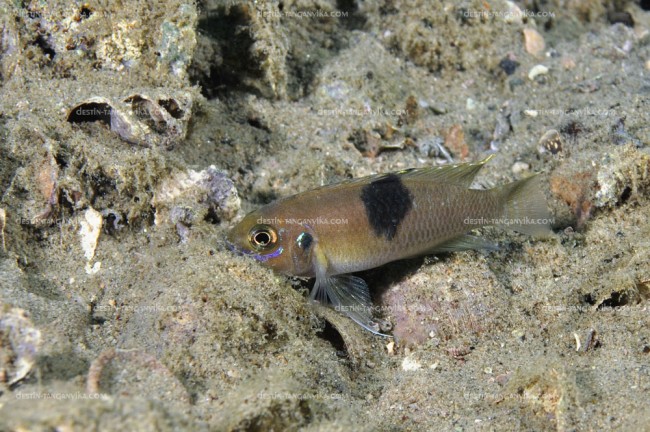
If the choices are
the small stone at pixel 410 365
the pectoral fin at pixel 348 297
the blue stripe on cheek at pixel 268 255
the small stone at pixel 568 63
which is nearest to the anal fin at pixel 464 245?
the pectoral fin at pixel 348 297

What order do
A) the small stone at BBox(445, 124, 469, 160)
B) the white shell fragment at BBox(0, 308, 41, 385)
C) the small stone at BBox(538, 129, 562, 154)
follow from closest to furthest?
the white shell fragment at BBox(0, 308, 41, 385), the small stone at BBox(538, 129, 562, 154), the small stone at BBox(445, 124, 469, 160)

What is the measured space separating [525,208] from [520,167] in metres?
1.33

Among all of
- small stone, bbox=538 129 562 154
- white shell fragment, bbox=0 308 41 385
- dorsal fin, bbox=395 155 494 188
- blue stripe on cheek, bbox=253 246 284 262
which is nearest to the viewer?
white shell fragment, bbox=0 308 41 385

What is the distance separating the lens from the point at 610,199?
4133 mm

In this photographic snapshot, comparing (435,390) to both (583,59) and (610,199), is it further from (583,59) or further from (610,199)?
(583,59)

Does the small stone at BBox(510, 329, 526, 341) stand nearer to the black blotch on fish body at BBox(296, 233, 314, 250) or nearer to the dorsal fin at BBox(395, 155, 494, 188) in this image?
the dorsal fin at BBox(395, 155, 494, 188)

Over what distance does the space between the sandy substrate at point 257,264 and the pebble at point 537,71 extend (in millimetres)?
663

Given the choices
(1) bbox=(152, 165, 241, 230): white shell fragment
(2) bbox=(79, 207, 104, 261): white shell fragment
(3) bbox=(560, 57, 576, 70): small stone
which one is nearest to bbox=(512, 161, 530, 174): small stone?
(3) bbox=(560, 57, 576, 70): small stone

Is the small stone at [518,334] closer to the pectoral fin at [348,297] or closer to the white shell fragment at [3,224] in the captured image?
the pectoral fin at [348,297]

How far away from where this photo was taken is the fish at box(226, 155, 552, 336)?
360 centimetres

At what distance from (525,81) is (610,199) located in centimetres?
298

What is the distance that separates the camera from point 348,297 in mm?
3674

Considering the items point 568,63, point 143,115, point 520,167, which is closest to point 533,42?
point 568,63

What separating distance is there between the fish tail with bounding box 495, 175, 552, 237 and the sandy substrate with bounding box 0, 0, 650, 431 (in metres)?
0.22
